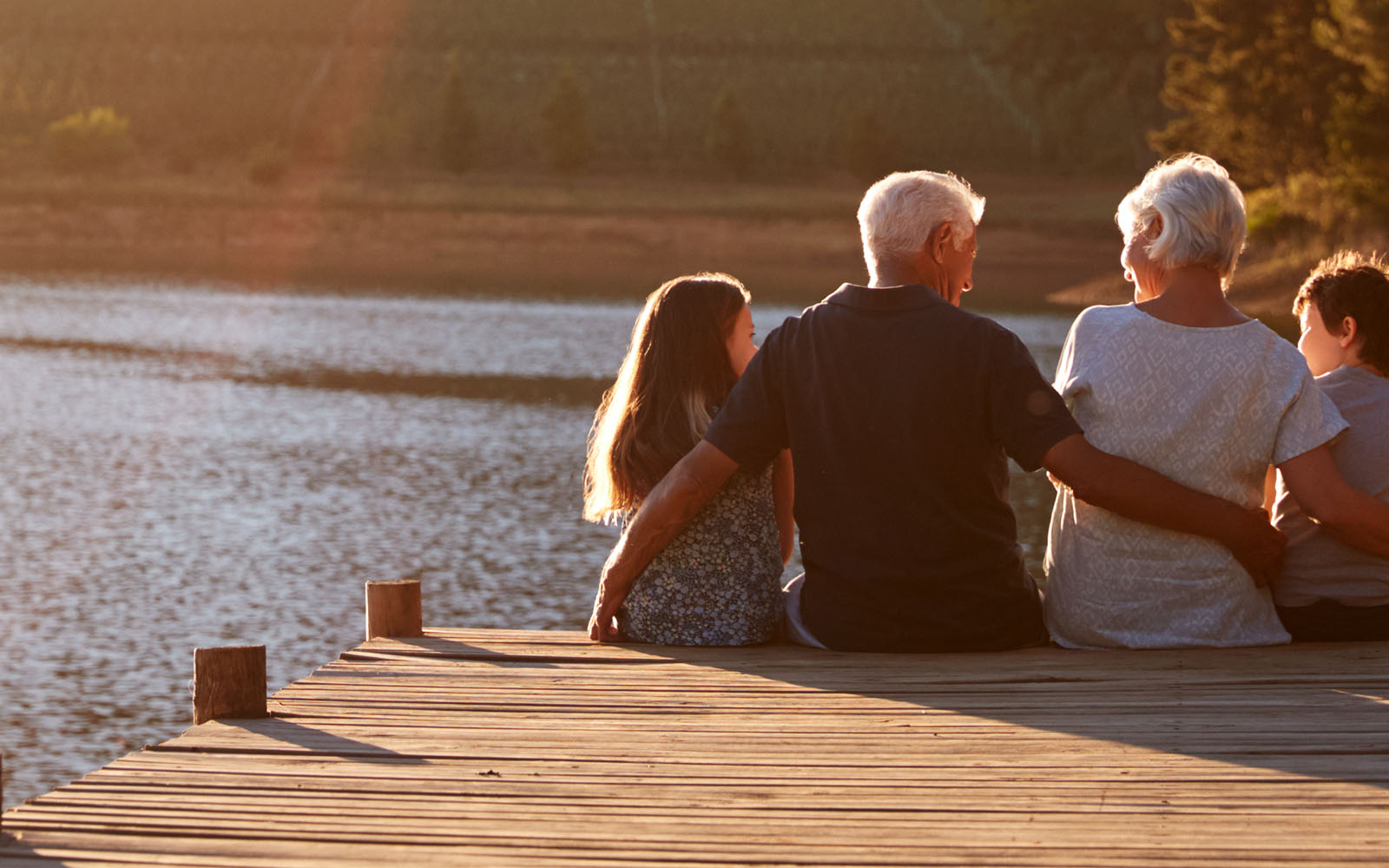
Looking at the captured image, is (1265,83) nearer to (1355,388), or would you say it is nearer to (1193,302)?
(1355,388)

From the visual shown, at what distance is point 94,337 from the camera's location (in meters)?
29.9

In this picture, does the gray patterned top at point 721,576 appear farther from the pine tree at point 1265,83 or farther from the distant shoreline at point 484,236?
the distant shoreline at point 484,236

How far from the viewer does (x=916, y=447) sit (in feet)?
12.4

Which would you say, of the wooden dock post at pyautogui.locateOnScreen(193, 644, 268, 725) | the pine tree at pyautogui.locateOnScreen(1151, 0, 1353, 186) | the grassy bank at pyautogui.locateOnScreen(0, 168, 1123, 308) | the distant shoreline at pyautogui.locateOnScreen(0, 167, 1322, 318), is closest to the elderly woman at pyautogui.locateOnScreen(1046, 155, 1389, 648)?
the wooden dock post at pyautogui.locateOnScreen(193, 644, 268, 725)

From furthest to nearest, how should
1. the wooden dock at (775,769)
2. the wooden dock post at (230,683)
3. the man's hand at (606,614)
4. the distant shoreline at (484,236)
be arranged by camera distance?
the distant shoreline at (484,236), the man's hand at (606,614), the wooden dock post at (230,683), the wooden dock at (775,769)

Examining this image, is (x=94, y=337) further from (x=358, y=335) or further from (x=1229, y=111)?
(x=1229, y=111)

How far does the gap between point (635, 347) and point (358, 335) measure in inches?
1093

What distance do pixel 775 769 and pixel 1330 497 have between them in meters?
1.48

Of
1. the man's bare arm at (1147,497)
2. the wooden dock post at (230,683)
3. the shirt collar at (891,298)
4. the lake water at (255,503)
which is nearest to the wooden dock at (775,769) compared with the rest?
the wooden dock post at (230,683)

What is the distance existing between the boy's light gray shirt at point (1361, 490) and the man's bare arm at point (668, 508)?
1258mm

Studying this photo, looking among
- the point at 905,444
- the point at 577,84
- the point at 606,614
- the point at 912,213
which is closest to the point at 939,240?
the point at 912,213

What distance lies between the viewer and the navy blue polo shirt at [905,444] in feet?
12.2

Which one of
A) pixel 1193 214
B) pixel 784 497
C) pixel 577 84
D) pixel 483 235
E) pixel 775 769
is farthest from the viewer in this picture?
pixel 577 84

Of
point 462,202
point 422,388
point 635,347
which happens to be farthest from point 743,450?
point 462,202
